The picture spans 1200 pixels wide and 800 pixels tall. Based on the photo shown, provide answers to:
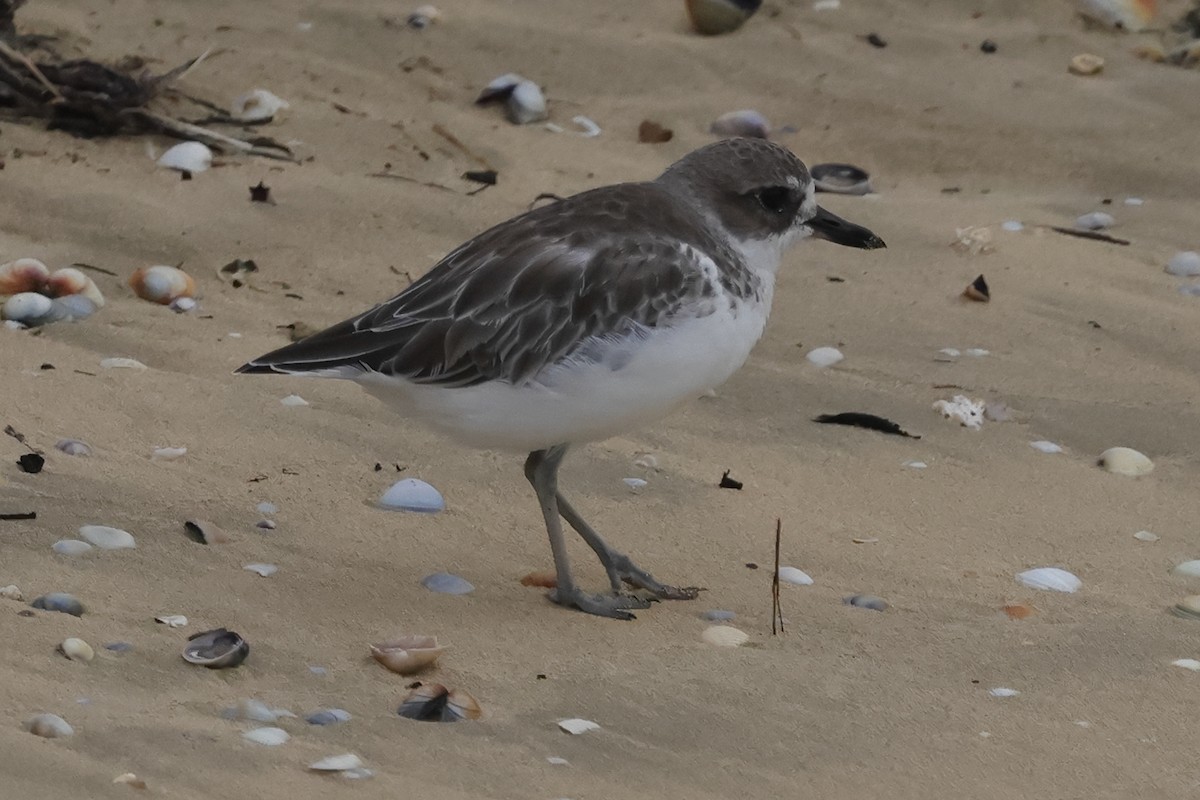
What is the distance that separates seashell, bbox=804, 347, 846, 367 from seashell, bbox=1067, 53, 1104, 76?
3.05 meters

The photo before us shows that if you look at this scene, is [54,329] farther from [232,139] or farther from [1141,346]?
[1141,346]

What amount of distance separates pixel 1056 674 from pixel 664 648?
88 cm

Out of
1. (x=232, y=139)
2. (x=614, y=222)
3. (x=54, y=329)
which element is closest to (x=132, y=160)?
(x=232, y=139)

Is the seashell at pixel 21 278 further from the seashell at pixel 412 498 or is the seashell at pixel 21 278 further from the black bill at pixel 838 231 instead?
the black bill at pixel 838 231

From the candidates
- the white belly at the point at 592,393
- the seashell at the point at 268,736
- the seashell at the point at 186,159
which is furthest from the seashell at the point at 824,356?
the seashell at the point at 268,736

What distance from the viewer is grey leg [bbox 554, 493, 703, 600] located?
439 cm

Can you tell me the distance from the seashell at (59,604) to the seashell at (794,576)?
1712mm

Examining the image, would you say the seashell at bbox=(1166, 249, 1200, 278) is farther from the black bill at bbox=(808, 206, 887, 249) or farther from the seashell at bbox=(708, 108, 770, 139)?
the black bill at bbox=(808, 206, 887, 249)

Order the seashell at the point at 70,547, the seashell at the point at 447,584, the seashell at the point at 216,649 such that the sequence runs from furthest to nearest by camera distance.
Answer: the seashell at the point at 447,584
the seashell at the point at 70,547
the seashell at the point at 216,649

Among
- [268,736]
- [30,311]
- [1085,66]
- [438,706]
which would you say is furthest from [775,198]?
[1085,66]

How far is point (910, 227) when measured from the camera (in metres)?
6.96

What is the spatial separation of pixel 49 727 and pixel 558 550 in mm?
1480

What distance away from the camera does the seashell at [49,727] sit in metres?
3.17

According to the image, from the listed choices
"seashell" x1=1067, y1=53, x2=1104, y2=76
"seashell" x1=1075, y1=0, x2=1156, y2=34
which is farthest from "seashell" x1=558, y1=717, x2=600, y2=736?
"seashell" x1=1075, y1=0, x2=1156, y2=34
